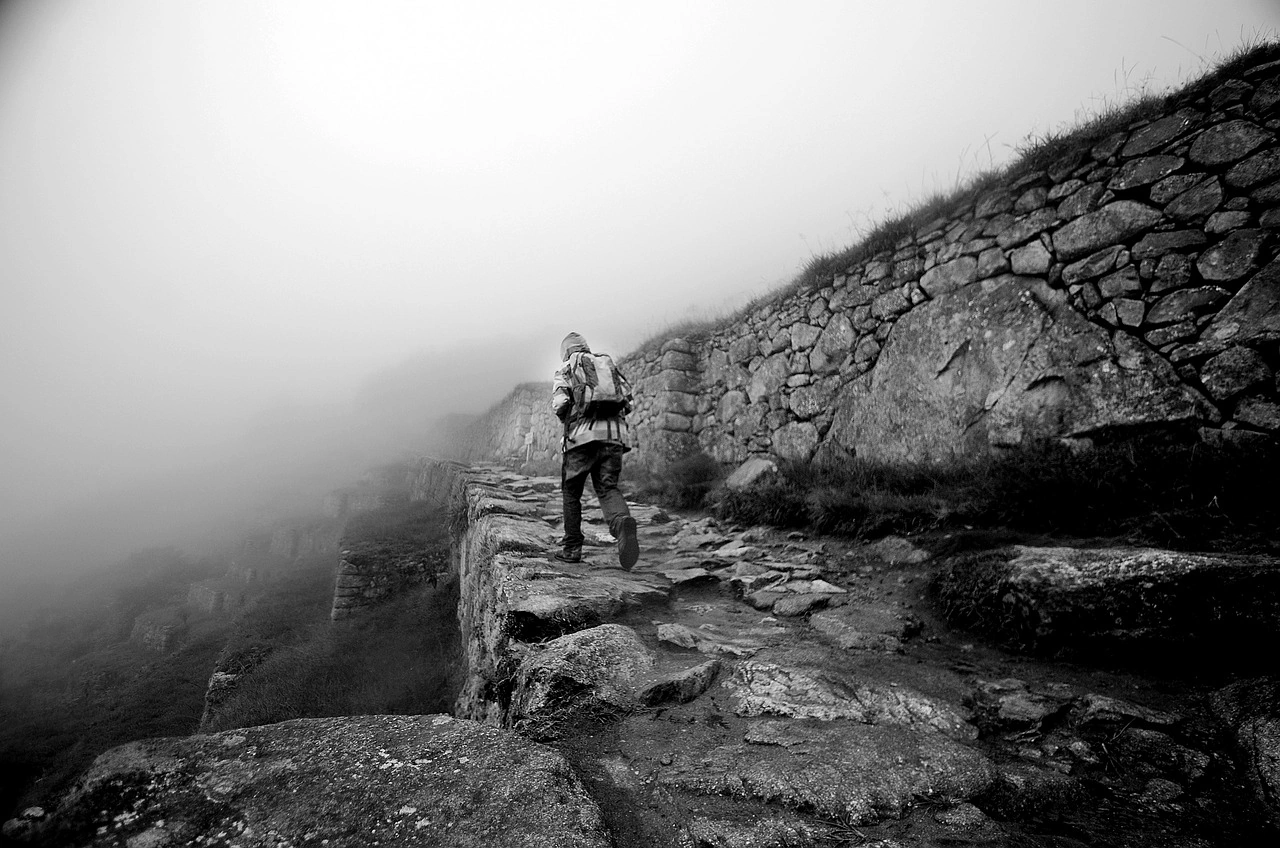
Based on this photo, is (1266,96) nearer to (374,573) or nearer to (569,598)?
(569,598)

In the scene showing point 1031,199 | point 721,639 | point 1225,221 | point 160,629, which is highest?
point 1031,199

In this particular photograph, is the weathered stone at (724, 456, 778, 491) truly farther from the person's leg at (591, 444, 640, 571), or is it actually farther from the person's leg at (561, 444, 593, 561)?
the person's leg at (561, 444, 593, 561)

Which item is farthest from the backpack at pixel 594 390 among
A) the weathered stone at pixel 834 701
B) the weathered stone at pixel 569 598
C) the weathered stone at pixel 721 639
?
the weathered stone at pixel 834 701

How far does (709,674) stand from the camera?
99.0 inches

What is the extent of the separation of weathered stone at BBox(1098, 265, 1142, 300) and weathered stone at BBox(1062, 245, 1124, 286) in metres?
0.09

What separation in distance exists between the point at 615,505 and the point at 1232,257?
18.2 ft

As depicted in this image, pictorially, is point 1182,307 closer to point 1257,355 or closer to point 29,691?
point 1257,355

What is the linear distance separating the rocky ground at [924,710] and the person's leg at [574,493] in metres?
1.27

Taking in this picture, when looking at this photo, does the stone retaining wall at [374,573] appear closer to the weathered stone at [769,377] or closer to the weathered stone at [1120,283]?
the weathered stone at [769,377]

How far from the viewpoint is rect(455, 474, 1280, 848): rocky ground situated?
153 centimetres

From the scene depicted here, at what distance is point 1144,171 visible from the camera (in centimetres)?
428

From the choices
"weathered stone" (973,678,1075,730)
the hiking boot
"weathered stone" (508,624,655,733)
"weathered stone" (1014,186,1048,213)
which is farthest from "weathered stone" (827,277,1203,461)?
"weathered stone" (508,624,655,733)

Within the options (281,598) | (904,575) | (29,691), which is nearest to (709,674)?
(904,575)

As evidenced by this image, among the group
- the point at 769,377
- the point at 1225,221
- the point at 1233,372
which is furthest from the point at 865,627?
the point at 769,377
